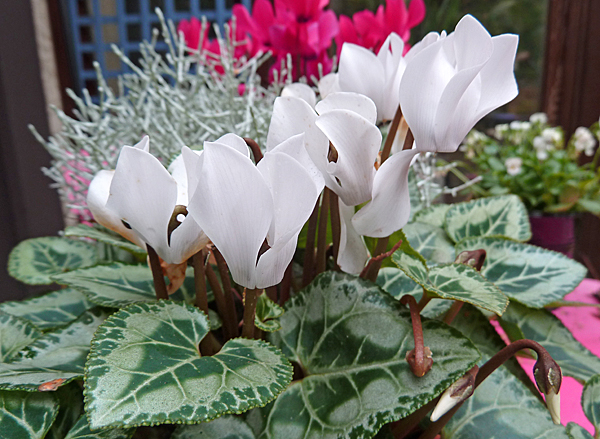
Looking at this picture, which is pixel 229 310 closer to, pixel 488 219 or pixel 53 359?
pixel 53 359

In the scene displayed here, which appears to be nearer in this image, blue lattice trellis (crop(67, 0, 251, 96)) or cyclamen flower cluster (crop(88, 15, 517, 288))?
cyclamen flower cluster (crop(88, 15, 517, 288))

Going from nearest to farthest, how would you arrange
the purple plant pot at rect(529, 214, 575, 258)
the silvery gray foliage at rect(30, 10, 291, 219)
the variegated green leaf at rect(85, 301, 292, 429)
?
the variegated green leaf at rect(85, 301, 292, 429), the silvery gray foliage at rect(30, 10, 291, 219), the purple plant pot at rect(529, 214, 575, 258)

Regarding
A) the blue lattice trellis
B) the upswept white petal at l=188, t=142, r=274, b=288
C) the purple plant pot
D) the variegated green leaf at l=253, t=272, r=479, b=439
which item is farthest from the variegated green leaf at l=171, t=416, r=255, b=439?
the blue lattice trellis

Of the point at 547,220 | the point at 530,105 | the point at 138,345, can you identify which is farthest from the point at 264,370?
the point at 530,105

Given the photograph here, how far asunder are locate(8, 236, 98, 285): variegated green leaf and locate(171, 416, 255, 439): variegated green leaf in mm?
251

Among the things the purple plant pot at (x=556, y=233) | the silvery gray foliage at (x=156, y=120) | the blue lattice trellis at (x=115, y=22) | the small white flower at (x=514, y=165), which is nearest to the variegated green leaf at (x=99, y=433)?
the silvery gray foliage at (x=156, y=120)

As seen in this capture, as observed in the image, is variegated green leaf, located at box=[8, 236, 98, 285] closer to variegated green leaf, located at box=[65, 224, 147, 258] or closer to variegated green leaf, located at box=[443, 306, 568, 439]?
variegated green leaf, located at box=[65, 224, 147, 258]

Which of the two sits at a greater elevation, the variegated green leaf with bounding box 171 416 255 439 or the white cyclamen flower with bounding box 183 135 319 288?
the white cyclamen flower with bounding box 183 135 319 288

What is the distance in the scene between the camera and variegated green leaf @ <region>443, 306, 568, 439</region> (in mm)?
299

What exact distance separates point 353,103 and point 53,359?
0.81 ft

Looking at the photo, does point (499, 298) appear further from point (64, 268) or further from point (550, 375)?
point (64, 268)

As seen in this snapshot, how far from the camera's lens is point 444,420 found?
0.28 m

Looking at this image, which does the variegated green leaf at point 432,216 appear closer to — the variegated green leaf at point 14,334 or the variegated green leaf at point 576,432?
the variegated green leaf at point 576,432

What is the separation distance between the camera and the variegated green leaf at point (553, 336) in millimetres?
393
